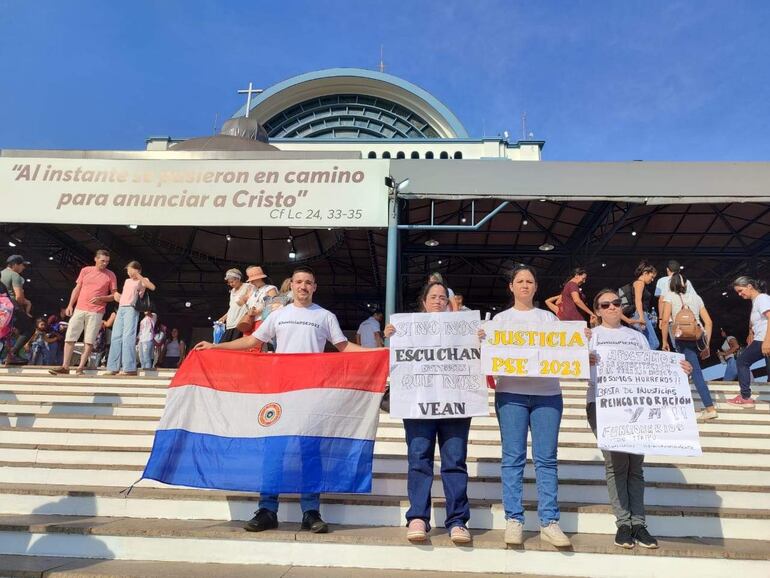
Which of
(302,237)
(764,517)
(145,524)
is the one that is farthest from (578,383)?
(302,237)

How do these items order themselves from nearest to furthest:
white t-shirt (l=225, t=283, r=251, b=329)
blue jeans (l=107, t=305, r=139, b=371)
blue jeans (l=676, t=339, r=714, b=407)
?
1. blue jeans (l=676, t=339, r=714, b=407)
2. white t-shirt (l=225, t=283, r=251, b=329)
3. blue jeans (l=107, t=305, r=139, b=371)

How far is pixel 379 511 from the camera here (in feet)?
12.1

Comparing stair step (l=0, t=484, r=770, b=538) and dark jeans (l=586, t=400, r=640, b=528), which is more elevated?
dark jeans (l=586, t=400, r=640, b=528)

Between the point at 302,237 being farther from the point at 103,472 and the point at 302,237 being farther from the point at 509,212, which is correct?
the point at 103,472

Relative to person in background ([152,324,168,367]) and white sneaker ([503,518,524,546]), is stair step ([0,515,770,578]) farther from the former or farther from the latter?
person in background ([152,324,168,367])

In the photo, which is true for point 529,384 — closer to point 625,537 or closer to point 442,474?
point 442,474

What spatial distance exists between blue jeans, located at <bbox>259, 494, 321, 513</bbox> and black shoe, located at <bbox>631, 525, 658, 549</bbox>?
6.60 feet

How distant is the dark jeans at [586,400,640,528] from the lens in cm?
329

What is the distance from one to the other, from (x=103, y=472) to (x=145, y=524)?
3.56 ft

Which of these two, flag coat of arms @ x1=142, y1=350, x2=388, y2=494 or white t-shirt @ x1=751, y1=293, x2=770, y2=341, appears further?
white t-shirt @ x1=751, y1=293, x2=770, y2=341

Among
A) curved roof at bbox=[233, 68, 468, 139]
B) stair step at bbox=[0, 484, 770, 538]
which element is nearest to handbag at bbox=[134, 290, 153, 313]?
stair step at bbox=[0, 484, 770, 538]

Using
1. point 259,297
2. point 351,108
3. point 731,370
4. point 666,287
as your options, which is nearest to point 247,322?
point 259,297

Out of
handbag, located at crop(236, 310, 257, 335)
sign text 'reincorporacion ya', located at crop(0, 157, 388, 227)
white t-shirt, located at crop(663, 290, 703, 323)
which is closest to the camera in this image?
handbag, located at crop(236, 310, 257, 335)

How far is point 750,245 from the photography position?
14.9 m
